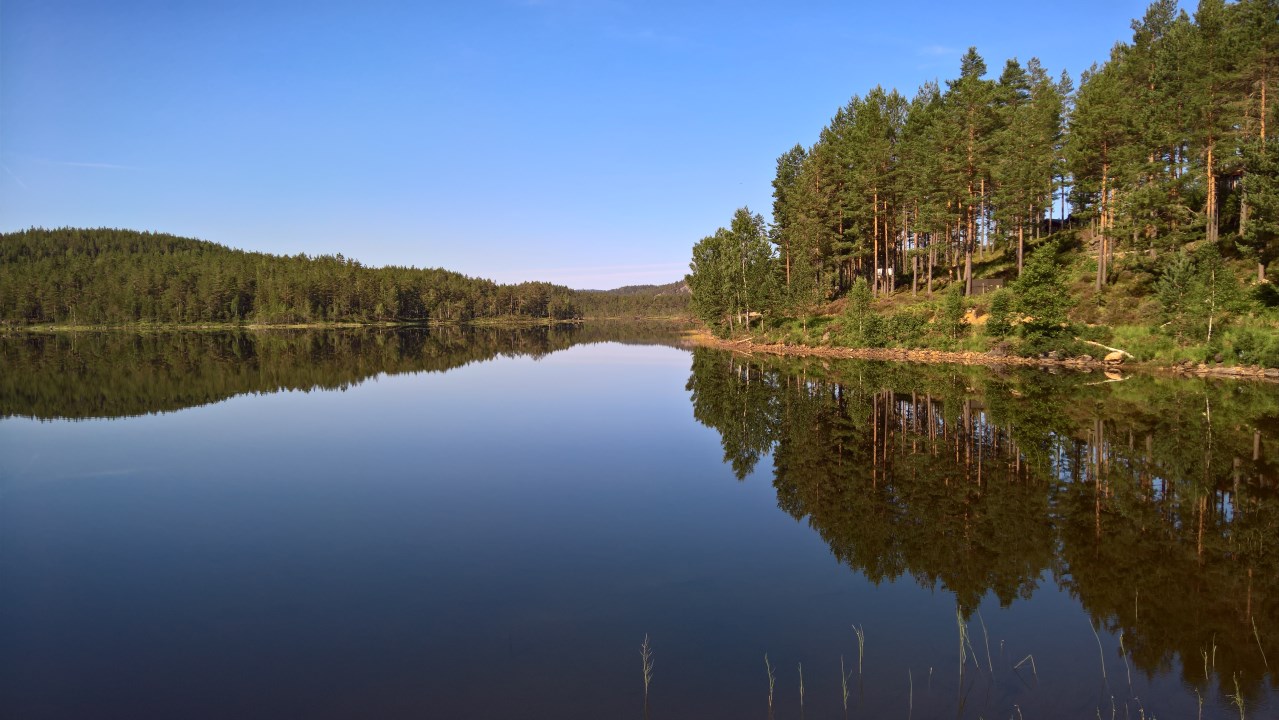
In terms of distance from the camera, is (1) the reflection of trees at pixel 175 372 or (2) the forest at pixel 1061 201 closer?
(1) the reflection of trees at pixel 175 372

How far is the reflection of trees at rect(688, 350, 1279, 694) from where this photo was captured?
1209 cm

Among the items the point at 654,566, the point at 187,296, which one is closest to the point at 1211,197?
the point at 654,566

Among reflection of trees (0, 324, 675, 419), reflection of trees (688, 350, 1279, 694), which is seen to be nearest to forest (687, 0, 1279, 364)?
reflection of trees (688, 350, 1279, 694)

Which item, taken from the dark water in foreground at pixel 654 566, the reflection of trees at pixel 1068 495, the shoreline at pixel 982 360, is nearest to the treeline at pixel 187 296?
the shoreline at pixel 982 360

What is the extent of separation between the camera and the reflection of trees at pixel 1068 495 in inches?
476

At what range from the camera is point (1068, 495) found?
18531 mm

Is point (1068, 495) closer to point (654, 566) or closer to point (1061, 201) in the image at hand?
point (654, 566)

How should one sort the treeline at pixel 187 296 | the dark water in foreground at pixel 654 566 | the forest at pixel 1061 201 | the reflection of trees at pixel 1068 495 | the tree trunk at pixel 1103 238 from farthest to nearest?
1. the treeline at pixel 187 296
2. the tree trunk at pixel 1103 238
3. the forest at pixel 1061 201
4. the reflection of trees at pixel 1068 495
5. the dark water in foreground at pixel 654 566

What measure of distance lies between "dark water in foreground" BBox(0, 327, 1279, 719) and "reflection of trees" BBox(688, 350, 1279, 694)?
3.8 inches

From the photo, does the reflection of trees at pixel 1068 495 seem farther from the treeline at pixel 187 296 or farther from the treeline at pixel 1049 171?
the treeline at pixel 187 296

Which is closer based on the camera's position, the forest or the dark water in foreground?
the dark water in foreground

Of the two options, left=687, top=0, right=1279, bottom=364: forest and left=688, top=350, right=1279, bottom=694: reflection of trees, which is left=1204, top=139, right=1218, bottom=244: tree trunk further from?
left=688, top=350, right=1279, bottom=694: reflection of trees

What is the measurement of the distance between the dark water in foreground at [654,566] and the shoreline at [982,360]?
11608 millimetres

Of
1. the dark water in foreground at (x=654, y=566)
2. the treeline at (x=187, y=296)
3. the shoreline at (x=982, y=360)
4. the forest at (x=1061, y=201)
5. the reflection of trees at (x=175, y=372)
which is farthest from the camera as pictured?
the treeline at (x=187, y=296)
